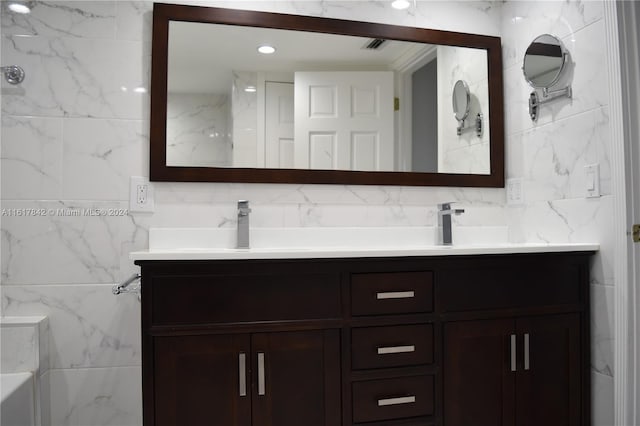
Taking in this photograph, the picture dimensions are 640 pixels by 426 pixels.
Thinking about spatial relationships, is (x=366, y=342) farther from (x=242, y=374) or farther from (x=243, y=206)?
(x=243, y=206)

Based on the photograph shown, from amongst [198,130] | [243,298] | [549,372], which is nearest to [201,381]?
[243,298]

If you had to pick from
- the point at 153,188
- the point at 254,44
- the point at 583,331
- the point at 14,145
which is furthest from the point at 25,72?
the point at 583,331

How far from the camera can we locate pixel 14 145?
5.47 ft

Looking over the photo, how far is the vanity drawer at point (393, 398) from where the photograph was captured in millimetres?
1377

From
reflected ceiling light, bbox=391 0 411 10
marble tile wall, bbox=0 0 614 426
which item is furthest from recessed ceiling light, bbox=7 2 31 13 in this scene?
reflected ceiling light, bbox=391 0 411 10

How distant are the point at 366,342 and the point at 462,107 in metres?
1.26

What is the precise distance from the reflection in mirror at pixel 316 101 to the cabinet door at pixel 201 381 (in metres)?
0.78

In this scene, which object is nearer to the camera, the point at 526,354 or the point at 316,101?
the point at 526,354

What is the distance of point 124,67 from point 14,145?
520 mm

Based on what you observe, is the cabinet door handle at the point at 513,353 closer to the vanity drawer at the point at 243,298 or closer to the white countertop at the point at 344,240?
the white countertop at the point at 344,240

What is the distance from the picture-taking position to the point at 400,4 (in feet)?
6.58

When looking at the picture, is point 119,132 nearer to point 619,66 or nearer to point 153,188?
point 153,188

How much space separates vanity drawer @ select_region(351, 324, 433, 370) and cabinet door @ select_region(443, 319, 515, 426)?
0.25 feet

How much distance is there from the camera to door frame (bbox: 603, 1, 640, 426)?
1493mm
